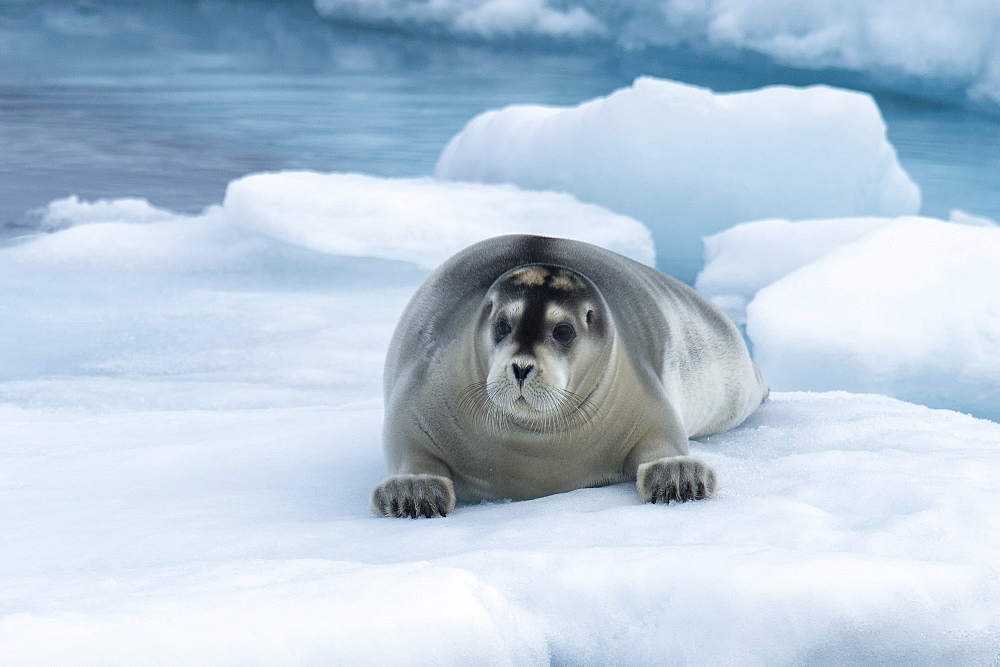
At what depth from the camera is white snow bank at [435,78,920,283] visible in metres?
8.76

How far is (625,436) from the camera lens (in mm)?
2473

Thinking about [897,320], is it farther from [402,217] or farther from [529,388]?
[402,217]

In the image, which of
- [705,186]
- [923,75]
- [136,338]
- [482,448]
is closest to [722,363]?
[482,448]

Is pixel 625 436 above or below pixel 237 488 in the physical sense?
above

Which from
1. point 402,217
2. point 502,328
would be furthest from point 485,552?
A: point 402,217

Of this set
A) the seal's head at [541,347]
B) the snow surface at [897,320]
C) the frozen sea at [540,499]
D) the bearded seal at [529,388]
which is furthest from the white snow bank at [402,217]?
the seal's head at [541,347]

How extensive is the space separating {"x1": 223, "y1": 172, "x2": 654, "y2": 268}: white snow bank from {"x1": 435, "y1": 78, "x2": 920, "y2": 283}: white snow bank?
664 mm

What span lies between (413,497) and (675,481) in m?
0.56

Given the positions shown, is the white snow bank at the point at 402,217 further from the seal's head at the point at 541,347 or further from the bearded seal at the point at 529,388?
the seal's head at the point at 541,347

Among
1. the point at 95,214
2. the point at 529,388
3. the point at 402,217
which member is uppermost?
the point at 529,388

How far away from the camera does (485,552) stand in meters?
1.88

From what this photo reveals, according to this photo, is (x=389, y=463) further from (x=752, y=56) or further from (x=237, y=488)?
(x=752, y=56)

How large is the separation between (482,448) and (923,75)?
41.4ft

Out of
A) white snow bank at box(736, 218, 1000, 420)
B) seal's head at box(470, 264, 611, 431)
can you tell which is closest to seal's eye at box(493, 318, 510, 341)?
seal's head at box(470, 264, 611, 431)
